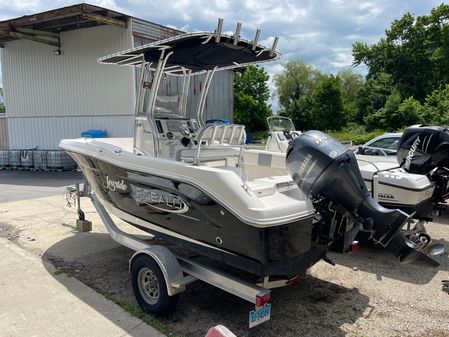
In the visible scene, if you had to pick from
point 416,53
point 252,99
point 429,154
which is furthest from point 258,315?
point 416,53

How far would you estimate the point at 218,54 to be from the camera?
456 centimetres

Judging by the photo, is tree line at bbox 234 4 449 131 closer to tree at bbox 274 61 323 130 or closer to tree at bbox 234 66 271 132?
tree at bbox 234 66 271 132

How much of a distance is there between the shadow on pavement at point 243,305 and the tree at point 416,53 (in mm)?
33229

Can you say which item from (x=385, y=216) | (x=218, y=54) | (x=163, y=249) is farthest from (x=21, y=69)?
(x=385, y=216)

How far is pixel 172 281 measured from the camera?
10.3ft

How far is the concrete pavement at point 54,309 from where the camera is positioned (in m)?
3.11

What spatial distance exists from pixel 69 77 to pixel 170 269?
1240 centimetres

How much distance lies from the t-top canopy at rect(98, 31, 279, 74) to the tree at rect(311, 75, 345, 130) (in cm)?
3277

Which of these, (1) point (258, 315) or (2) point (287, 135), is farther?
(2) point (287, 135)

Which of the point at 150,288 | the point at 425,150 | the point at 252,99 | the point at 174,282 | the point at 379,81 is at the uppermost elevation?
the point at 379,81

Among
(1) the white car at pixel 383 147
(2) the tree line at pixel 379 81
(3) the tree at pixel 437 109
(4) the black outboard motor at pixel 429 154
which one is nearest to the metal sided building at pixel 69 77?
(1) the white car at pixel 383 147

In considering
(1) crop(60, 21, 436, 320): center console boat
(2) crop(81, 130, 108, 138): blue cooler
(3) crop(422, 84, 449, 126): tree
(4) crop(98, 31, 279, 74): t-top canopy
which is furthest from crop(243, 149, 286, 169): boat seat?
(3) crop(422, 84, 449, 126): tree

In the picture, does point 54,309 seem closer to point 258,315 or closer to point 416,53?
point 258,315

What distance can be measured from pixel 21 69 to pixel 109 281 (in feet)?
45.1
